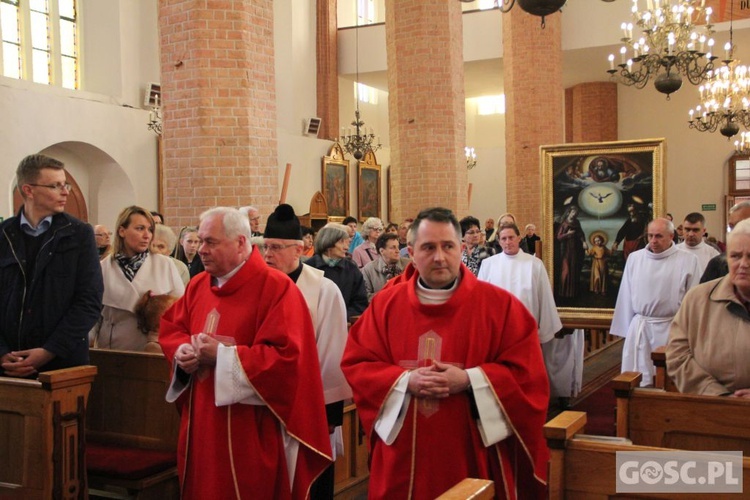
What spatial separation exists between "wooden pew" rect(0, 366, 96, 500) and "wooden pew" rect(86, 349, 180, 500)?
0.37 m

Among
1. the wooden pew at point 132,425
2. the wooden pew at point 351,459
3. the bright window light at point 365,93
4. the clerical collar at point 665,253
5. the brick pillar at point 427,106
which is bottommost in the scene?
the wooden pew at point 351,459

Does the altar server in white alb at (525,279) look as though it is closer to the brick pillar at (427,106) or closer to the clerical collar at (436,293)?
the clerical collar at (436,293)

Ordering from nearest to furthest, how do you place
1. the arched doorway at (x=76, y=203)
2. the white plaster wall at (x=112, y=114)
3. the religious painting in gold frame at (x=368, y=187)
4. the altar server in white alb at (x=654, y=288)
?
1. the altar server in white alb at (x=654, y=288)
2. the white plaster wall at (x=112, y=114)
3. the arched doorway at (x=76, y=203)
4. the religious painting in gold frame at (x=368, y=187)

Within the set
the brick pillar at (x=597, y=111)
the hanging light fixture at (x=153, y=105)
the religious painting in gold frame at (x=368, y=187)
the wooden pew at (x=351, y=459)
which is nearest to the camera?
the wooden pew at (x=351, y=459)

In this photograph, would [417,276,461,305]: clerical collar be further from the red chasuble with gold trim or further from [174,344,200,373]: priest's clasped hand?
[174,344,200,373]: priest's clasped hand

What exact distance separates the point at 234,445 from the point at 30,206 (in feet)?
5.40

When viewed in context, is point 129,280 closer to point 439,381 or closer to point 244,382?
point 244,382

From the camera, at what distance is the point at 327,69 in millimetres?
21547

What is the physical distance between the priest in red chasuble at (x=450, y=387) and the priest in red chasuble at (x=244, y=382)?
41 centimetres

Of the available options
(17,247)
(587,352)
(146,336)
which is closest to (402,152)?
(587,352)

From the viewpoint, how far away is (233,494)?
367 centimetres

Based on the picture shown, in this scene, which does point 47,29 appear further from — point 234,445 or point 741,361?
point 741,361

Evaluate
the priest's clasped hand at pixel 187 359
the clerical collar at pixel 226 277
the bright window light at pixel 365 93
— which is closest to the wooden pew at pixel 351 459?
the clerical collar at pixel 226 277

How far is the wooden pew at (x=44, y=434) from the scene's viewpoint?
3.79m
